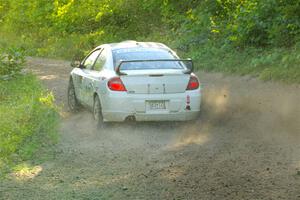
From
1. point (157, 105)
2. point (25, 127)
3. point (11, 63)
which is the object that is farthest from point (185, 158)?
point (11, 63)

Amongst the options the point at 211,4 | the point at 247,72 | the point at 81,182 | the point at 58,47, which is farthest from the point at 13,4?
the point at 81,182

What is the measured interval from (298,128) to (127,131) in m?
3.01

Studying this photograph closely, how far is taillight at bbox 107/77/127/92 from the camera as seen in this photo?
424 inches

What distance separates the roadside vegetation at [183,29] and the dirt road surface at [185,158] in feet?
8.23

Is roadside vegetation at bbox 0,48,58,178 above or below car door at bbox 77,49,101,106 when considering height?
below

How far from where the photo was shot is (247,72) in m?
17.1

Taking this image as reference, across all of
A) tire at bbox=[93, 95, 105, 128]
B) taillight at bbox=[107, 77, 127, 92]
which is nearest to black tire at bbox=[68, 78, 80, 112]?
tire at bbox=[93, 95, 105, 128]

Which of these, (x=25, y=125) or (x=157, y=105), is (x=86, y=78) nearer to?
(x=25, y=125)

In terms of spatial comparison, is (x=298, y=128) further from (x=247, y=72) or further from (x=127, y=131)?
(x=247, y=72)

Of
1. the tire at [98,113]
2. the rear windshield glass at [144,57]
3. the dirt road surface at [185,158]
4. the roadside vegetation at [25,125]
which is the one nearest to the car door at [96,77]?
the tire at [98,113]

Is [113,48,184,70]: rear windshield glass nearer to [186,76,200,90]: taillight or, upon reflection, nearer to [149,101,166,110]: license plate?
[186,76,200,90]: taillight

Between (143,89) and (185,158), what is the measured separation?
209 centimetres

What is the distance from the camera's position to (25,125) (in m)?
11.4

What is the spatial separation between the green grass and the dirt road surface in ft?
1.03
